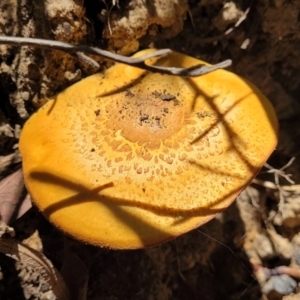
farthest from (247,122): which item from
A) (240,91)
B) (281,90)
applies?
(281,90)

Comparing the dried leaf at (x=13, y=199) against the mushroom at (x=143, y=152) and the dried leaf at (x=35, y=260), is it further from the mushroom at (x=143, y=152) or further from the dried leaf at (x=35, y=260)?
the mushroom at (x=143, y=152)

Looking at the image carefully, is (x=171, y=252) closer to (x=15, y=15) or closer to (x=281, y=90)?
(x=281, y=90)

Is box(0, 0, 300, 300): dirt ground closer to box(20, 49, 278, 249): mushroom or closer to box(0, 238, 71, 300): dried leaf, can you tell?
box(0, 238, 71, 300): dried leaf

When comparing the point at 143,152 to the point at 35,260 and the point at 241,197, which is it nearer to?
the point at 35,260

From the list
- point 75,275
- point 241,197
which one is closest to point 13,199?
point 75,275

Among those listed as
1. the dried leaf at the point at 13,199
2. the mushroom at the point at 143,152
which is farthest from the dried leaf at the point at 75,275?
the mushroom at the point at 143,152

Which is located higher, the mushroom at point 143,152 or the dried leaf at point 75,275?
the mushroom at point 143,152
